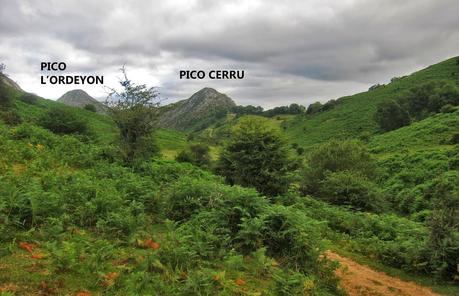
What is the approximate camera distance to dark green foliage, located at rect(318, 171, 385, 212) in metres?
27.7

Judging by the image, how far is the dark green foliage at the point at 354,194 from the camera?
27.7 metres

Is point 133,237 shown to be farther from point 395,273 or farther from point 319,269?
point 395,273

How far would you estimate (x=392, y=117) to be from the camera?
79562 mm

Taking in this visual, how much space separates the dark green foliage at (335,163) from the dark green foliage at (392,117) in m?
42.9

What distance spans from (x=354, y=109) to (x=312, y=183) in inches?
3153

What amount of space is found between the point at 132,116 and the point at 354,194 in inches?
608

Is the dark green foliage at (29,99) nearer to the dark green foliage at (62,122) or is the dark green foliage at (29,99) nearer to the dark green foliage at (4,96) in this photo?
the dark green foliage at (4,96)

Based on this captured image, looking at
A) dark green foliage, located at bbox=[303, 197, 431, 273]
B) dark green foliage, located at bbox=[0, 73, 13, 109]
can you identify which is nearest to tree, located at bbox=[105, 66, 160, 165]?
dark green foliage, located at bbox=[303, 197, 431, 273]

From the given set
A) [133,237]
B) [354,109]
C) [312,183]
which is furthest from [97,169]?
[354,109]

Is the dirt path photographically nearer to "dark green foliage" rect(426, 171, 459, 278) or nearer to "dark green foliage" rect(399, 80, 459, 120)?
"dark green foliage" rect(426, 171, 459, 278)

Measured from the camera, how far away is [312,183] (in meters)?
35.7

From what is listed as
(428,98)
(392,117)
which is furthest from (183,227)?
(428,98)

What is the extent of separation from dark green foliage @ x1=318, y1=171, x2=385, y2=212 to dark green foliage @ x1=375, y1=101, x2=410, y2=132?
54.6 meters

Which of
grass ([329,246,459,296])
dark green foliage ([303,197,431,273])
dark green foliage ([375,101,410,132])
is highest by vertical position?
dark green foliage ([375,101,410,132])
